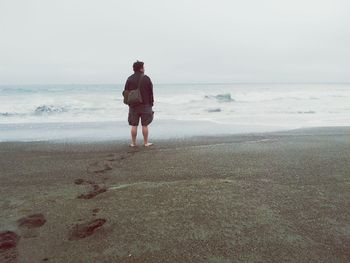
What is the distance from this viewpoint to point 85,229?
9.57 feet

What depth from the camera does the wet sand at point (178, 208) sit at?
8.41ft

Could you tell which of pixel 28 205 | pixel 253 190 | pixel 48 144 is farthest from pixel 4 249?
pixel 48 144

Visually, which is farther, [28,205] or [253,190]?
[253,190]

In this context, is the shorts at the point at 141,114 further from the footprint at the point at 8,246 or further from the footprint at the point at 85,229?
the footprint at the point at 8,246

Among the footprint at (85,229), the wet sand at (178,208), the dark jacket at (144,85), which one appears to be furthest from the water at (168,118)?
the footprint at (85,229)

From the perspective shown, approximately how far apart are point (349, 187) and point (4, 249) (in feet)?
10.8

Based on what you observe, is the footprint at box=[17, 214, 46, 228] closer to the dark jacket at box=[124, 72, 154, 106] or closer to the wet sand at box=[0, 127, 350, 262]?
the wet sand at box=[0, 127, 350, 262]

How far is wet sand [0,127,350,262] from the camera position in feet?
8.41

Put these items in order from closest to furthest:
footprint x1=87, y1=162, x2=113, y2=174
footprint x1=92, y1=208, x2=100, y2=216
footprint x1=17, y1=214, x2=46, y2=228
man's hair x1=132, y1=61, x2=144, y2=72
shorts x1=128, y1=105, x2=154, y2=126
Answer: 1. footprint x1=17, y1=214, x2=46, y2=228
2. footprint x1=92, y1=208, x2=100, y2=216
3. footprint x1=87, y1=162, x2=113, y2=174
4. man's hair x1=132, y1=61, x2=144, y2=72
5. shorts x1=128, y1=105, x2=154, y2=126

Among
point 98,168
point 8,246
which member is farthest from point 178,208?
point 98,168

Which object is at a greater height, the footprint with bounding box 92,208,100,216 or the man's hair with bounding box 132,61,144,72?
the man's hair with bounding box 132,61,144,72

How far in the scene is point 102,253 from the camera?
2535mm

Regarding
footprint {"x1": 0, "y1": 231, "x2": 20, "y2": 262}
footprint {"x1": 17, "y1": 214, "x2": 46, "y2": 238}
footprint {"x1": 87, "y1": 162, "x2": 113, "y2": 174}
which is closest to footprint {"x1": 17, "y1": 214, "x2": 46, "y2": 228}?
footprint {"x1": 17, "y1": 214, "x2": 46, "y2": 238}

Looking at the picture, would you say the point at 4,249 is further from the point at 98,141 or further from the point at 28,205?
the point at 98,141
